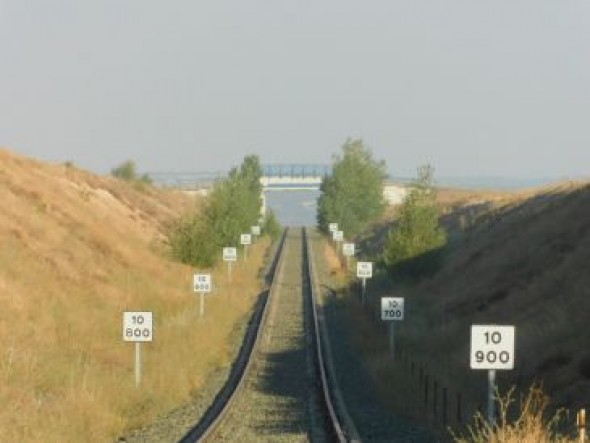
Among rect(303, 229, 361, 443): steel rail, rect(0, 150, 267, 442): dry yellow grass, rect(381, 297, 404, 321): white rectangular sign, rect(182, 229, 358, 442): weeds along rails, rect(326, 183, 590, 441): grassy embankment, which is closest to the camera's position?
rect(303, 229, 361, 443): steel rail

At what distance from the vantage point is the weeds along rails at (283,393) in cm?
2045

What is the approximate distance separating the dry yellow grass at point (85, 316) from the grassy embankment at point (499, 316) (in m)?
4.83

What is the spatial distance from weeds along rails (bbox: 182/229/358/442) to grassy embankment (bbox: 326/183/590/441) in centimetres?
149

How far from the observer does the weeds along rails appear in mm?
20453

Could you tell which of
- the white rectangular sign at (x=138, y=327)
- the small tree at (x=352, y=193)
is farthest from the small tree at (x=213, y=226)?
the white rectangular sign at (x=138, y=327)

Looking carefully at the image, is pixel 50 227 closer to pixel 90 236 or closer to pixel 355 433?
pixel 90 236

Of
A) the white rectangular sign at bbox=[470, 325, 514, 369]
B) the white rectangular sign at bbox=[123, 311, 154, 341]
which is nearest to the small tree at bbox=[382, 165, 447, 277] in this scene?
the white rectangular sign at bbox=[123, 311, 154, 341]

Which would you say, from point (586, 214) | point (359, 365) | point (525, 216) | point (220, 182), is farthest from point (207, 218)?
point (359, 365)

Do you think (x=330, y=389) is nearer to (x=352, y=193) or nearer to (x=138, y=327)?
(x=138, y=327)

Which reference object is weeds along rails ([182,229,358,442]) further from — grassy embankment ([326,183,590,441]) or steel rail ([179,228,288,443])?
grassy embankment ([326,183,590,441])

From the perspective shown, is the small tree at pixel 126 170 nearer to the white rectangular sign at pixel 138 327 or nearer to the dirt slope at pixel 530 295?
the dirt slope at pixel 530 295

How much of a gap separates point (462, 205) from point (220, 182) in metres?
35.0

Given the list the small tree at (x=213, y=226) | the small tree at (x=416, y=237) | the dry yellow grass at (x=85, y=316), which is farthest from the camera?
the small tree at (x=213, y=226)

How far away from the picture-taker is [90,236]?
2080 inches
